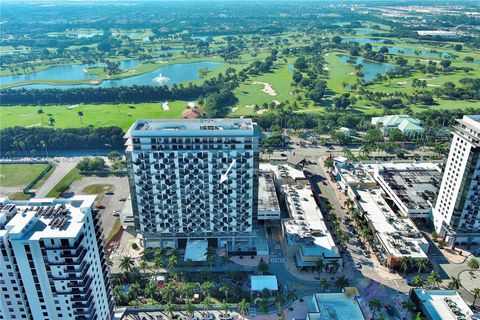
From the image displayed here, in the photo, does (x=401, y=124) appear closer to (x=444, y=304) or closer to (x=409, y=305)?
(x=444, y=304)

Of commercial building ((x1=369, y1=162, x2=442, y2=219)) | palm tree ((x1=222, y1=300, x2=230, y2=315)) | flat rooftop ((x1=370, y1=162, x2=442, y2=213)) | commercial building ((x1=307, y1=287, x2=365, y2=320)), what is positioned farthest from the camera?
flat rooftop ((x1=370, y1=162, x2=442, y2=213))

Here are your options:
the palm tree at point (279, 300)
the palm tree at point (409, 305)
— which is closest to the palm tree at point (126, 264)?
the palm tree at point (279, 300)

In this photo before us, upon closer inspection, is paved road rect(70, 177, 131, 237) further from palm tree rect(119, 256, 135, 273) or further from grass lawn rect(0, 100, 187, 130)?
grass lawn rect(0, 100, 187, 130)

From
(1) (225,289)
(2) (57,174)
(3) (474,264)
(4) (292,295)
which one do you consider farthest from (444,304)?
(2) (57,174)

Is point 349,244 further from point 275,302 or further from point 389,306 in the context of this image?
point 275,302

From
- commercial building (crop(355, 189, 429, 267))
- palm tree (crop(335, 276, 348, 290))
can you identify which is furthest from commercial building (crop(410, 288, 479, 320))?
palm tree (crop(335, 276, 348, 290))

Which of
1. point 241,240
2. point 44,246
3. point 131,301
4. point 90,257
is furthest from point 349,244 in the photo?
point 44,246
